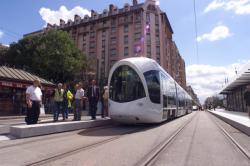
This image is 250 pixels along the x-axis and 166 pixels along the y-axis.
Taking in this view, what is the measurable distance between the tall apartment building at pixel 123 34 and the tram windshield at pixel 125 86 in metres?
45.3

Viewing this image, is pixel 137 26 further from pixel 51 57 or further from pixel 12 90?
pixel 12 90

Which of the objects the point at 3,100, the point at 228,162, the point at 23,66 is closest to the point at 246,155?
the point at 228,162

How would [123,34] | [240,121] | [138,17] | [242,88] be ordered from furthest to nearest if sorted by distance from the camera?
[123,34], [138,17], [242,88], [240,121]

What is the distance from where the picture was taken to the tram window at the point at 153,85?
12.0 m

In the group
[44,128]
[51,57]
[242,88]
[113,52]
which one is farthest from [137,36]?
[44,128]

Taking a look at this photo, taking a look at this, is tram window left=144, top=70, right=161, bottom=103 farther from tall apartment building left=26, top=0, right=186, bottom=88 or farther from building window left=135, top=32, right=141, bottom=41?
building window left=135, top=32, right=141, bottom=41

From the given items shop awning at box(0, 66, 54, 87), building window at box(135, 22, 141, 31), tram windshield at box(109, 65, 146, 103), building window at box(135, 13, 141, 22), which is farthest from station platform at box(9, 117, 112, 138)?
building window at box(135, 13, 141, 22)

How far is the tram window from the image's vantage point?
11961mm

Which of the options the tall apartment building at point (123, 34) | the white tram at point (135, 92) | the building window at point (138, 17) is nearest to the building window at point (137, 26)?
the tall apartment building at point (123, 34)

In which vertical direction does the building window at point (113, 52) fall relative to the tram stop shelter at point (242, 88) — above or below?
above

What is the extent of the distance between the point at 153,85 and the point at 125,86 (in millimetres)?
1307

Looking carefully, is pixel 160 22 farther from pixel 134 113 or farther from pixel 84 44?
pixel 134 113

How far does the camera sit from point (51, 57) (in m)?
44.3

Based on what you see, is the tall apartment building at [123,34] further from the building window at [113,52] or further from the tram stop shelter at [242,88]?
the tram stop shelter at [242,88]
